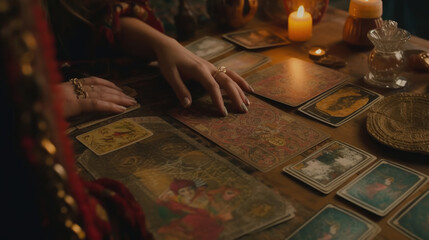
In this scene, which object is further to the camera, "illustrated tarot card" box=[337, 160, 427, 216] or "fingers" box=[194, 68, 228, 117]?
"fingers" box=[194, 68, 228, 117]

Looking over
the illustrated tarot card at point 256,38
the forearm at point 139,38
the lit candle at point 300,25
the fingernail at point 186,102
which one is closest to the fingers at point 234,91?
the fingernail at point 186,102

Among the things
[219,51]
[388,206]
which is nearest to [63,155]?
[388,206]

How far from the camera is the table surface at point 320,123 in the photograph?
83cm

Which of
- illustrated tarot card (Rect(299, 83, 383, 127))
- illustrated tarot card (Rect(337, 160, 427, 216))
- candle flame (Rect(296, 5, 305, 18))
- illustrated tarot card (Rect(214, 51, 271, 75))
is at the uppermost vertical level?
candle flame (Rect(296, 5, 305, 18))

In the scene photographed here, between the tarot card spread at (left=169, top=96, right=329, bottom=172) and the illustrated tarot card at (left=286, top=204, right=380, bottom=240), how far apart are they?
6.9 inches

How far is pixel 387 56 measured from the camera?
119cm

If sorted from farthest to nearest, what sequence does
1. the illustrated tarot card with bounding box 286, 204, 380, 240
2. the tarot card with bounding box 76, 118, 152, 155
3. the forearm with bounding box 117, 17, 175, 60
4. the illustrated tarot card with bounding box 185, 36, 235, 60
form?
the illustrated tarot card with bounding box 185, 36, 235, 60 → the forearm with bounding box 117, 17, 175, 60 → the tarot card with bounding box 76, 118, 152, 155 → the illustrated tarot card with bounding box 286, 204, 380, 240

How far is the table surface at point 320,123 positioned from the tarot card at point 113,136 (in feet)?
0.10

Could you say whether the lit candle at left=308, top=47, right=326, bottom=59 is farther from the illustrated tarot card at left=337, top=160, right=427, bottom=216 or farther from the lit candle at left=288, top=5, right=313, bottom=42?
the illustrated tarot card at left=337, top=160, right=427, bottom=216

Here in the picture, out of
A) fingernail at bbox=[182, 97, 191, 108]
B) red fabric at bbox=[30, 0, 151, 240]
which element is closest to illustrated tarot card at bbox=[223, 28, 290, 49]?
fingernail at bbox=[182, 97, 191, 108]

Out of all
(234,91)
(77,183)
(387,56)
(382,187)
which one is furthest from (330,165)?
(77,183)

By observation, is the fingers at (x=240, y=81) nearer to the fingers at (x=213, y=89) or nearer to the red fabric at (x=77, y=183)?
the fingers at (x=213, y=89)

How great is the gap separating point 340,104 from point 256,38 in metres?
0.51

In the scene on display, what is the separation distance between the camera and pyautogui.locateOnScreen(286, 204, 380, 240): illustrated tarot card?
74 cm
